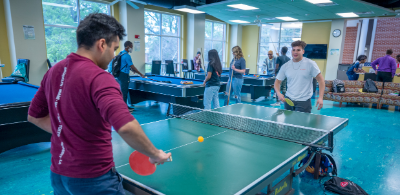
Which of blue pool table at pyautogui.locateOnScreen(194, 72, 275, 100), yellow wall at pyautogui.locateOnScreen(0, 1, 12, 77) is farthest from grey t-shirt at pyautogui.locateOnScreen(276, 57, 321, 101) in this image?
yellow wall at pyautogui.locateOnScreen(0, 1, 12, 77)

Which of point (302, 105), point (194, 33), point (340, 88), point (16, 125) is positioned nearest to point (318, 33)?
point (340, 88)

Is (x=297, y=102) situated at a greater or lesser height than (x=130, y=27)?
lesser

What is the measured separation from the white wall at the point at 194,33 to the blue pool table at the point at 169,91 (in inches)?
205

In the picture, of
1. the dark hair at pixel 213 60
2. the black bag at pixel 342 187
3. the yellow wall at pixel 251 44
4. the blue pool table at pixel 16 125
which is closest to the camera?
the black bag at pixel 342 187

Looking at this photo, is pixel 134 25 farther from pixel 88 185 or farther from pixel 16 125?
pixel 88 185

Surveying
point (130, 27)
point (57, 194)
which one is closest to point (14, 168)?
point (57, 194)

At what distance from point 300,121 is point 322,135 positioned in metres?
0.55

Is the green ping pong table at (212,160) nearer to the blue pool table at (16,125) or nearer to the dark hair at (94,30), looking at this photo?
the dark hair at (94,30)

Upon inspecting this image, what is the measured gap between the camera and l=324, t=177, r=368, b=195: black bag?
8.00 ft

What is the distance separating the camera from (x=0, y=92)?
3.72 m

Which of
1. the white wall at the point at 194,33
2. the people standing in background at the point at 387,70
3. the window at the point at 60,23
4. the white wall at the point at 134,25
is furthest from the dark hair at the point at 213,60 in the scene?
the white wall at the point at 194,33

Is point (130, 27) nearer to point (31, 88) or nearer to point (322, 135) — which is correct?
point (31, 88)

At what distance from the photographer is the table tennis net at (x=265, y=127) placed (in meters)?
2.01

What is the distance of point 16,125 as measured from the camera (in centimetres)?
314
